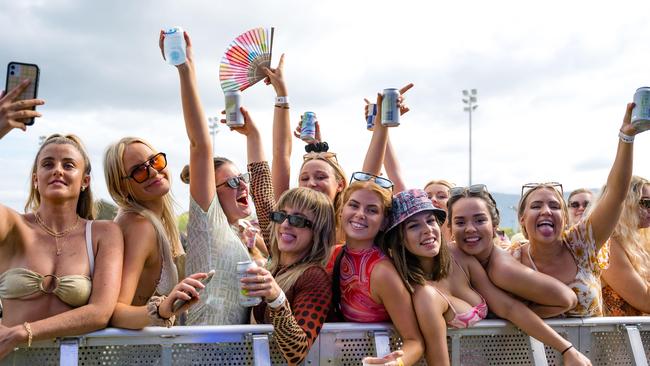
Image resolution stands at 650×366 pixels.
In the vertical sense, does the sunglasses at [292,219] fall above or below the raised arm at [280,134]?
below

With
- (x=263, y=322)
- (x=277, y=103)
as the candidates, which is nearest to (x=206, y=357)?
(x=263, y=322)

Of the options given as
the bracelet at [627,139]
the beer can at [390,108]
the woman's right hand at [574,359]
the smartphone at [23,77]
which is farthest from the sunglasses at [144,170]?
the bracelet at [627,139]

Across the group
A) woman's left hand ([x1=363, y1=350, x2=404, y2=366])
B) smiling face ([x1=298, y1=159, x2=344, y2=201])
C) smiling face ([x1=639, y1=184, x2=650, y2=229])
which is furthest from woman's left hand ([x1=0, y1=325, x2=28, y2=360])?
smiling face ([x1=639, y1=184, x2=650, y2=229])

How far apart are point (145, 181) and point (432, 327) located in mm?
1802

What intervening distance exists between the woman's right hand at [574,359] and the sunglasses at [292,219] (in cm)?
164

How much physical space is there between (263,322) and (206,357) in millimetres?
396

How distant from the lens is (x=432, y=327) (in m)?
3.19

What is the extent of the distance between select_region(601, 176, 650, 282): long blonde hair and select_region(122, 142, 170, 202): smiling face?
3183 millimetres

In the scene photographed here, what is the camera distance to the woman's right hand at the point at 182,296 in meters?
2.84

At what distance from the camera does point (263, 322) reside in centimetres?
329

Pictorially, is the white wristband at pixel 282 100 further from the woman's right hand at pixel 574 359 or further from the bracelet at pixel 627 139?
the woman's right hand at pixel 574 359

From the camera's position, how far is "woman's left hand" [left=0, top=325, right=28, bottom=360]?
9.04 ft

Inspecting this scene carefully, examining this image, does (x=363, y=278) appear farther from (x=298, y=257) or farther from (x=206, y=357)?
(x=206, y=357)

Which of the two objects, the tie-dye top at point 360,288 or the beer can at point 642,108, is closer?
the tie-dye top at point 360,288
